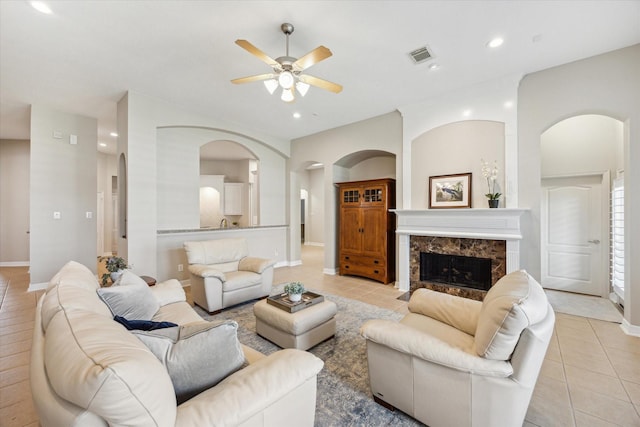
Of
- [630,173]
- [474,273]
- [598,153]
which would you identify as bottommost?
[474,273]

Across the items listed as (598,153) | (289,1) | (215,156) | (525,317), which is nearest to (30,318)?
(289,1)

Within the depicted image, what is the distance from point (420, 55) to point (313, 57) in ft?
4.76

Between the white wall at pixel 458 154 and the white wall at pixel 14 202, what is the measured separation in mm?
9004

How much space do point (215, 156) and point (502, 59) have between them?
23.9ft

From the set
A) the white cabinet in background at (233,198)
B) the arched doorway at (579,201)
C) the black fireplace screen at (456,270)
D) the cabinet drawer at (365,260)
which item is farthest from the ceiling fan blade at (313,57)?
the white cabinet in background at (233,198)

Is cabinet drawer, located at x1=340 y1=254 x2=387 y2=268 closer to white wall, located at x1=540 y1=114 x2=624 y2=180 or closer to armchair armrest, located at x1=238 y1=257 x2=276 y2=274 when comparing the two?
armchair armrest, located at x1=238 y1=257 x2=276 y2=274

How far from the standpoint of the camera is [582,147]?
4.17 m

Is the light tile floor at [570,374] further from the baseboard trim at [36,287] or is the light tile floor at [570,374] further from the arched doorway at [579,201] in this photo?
the arched doorway at [579,201]

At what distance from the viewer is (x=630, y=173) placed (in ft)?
9.71

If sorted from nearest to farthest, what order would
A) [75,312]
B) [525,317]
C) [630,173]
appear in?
[75,312], [525,317], [630,173]

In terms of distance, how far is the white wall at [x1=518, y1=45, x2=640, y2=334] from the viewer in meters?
2.94

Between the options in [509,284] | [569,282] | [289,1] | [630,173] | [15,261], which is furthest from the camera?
[15,261]

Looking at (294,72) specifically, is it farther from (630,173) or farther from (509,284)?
(630,173)

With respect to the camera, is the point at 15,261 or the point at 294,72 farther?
the point at 15,261
